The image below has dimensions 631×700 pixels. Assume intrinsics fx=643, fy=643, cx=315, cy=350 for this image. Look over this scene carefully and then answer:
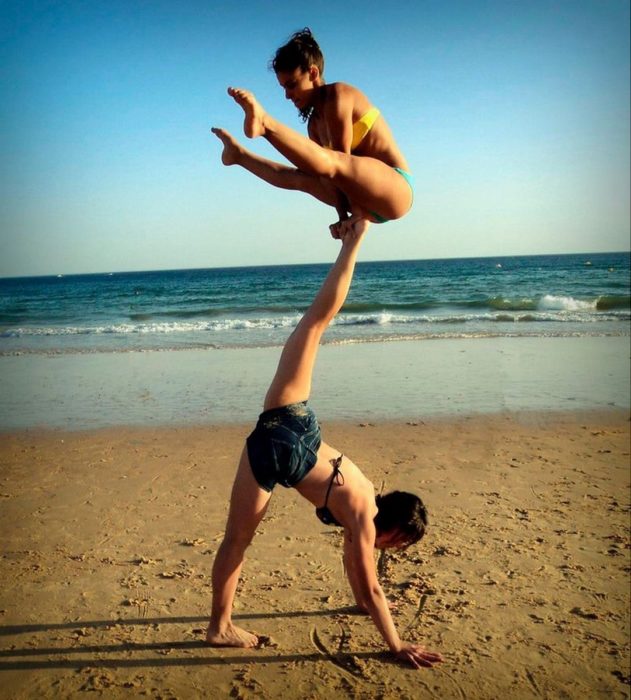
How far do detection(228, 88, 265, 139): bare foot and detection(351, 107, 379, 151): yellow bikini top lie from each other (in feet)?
2.26

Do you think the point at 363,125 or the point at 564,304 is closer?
the point at 363,125

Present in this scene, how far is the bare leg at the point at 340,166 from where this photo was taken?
284 cm

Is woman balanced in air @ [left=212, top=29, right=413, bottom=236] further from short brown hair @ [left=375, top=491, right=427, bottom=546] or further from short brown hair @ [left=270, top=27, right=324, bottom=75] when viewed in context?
short brown hair @ [left=375, top=491, right=427, bottom=546]

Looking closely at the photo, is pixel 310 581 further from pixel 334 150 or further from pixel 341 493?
pixel 334 150

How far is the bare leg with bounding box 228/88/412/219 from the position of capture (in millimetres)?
2836

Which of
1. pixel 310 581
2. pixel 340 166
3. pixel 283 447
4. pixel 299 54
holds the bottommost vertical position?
pixel 310 581

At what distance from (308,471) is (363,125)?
182 cm

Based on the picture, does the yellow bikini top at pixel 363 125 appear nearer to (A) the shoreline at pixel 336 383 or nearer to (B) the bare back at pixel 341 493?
(B) the bare back at pixel 341 493

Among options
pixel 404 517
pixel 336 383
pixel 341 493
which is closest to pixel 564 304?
pixel 336 383

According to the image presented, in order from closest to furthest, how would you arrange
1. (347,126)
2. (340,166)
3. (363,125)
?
(340,166) < (347,126) < (363,125)

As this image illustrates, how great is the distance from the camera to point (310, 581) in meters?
4.44

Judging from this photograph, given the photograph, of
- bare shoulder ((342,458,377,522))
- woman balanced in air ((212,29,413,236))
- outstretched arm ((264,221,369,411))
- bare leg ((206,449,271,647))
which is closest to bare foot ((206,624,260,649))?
bare leg ((206,449,271,647))

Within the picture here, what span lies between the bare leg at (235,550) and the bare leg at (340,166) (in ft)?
4.79

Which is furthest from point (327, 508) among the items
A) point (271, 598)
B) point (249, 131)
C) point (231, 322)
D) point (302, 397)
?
point (231, 322)
